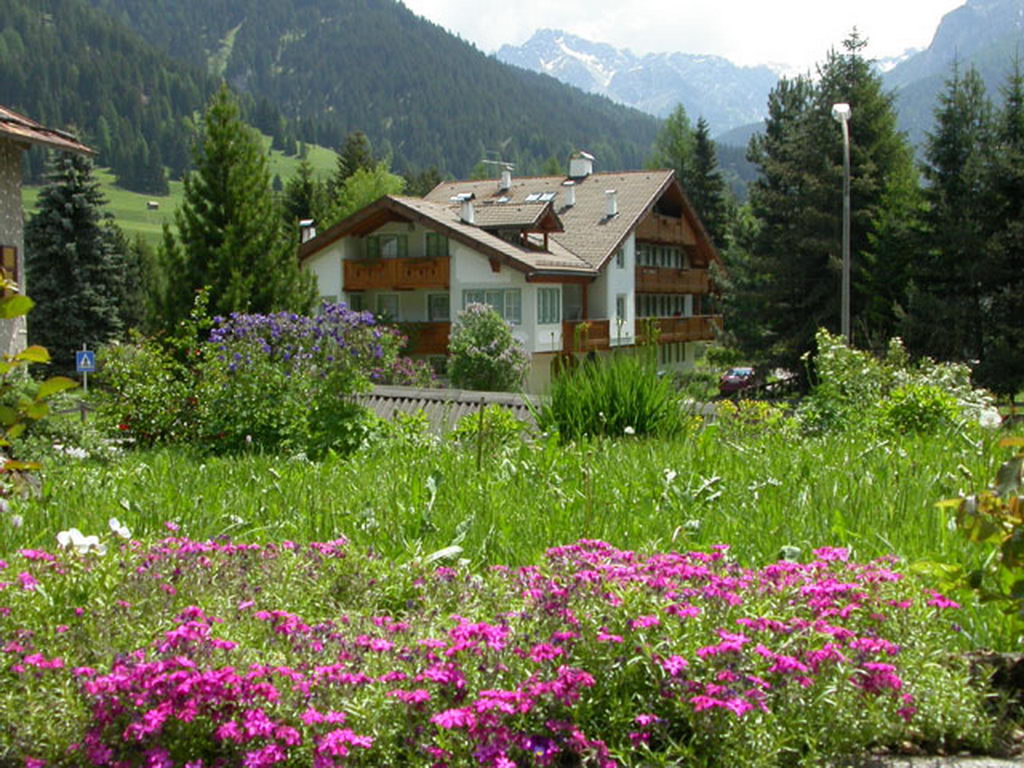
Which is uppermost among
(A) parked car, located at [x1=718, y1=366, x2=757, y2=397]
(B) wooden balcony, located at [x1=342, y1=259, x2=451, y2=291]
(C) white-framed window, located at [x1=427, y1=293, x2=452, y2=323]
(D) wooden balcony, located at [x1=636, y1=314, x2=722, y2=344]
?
(B) wooden balcony, located at [x1=342, y1=259, x2=451, y2=291]

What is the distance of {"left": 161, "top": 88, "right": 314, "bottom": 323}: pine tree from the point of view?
31203 mm

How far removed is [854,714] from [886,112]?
130ft

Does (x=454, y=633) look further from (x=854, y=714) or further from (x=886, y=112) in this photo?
(x=886, y=112)

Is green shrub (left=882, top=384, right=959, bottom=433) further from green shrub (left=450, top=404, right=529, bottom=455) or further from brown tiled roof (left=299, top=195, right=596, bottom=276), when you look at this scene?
brown tiled roof (left=299, top=195, right=596, bottom=276)

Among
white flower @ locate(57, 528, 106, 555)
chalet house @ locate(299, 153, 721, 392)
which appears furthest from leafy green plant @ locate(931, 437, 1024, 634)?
chalet house @ locate(299, 153, 721, 392)

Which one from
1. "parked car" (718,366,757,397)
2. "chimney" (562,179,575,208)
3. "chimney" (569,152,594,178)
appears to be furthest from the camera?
"chimney" (569,152,594,178)

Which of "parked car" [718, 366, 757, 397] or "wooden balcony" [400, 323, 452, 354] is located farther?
"parked car" [718, 366, 757, 397]

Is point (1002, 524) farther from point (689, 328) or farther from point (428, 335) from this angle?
point (689, 328)

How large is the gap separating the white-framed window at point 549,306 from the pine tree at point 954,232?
39.9 ft

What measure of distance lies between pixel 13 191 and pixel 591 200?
28641 mm

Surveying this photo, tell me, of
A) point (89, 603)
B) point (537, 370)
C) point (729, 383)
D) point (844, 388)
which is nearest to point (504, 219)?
point (537, 370)

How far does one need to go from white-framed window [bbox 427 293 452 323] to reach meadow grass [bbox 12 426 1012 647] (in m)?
33.8

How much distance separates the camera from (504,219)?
125 feet

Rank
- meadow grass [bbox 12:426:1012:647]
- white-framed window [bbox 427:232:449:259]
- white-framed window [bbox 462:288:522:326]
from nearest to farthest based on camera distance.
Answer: meadow grass [bbox 12:426:1012:647] < white-framed window [bbox 462:288:522:326] < white-framed window [bbox 427:232:449:259]
